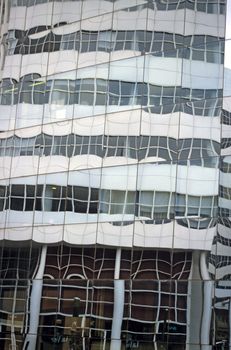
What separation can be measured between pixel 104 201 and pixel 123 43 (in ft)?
21.0

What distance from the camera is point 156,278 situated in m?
22.2

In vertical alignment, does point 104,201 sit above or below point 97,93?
below

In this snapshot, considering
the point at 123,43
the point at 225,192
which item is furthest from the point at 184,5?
the point at 225,192

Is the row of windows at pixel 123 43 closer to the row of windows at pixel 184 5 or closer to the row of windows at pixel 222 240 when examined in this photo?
the row of windows at pixel 184 5

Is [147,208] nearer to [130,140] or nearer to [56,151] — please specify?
[130,140]

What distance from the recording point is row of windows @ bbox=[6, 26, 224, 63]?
23.3 m

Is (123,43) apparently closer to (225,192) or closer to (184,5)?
(184,5)

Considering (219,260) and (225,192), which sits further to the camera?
(225,192)

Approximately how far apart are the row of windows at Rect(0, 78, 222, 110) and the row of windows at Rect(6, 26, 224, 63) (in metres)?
1.32

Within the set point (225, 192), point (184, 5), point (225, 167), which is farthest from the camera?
point (184, 5)

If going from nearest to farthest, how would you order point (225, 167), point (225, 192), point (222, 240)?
point (222, 240), point (225, 192), point (225, 167)

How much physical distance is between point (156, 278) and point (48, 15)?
13031 millimetres

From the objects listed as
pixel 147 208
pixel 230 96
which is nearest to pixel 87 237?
pixel 147 208

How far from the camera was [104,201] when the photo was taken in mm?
24375
